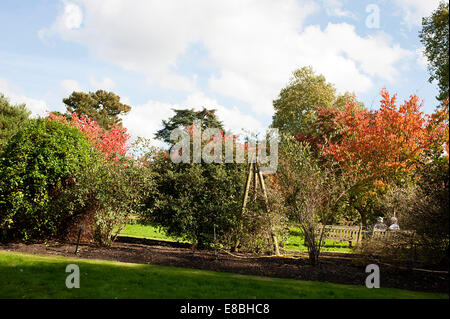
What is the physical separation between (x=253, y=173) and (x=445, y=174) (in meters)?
4.47

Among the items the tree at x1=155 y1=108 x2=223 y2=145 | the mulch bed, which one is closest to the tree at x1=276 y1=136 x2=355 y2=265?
the mulch bed

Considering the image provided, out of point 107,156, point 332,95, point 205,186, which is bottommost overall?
point 205,186

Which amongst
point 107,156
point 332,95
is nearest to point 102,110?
point 332,95

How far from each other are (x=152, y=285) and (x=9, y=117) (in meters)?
23.8

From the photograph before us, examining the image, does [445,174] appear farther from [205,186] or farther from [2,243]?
[2,243]

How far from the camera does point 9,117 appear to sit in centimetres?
2369

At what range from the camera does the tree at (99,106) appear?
3881cm

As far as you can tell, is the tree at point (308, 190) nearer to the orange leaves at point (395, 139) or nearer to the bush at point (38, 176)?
the orange leaves at point (395, 139)

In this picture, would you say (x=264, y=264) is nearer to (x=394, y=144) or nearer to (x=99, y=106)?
(x=394, y=144)

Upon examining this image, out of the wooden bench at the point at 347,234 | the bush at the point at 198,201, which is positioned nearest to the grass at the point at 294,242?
the wooden bench at the point at 347,234

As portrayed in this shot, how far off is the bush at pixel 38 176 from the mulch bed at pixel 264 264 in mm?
596

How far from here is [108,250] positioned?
8320mm
